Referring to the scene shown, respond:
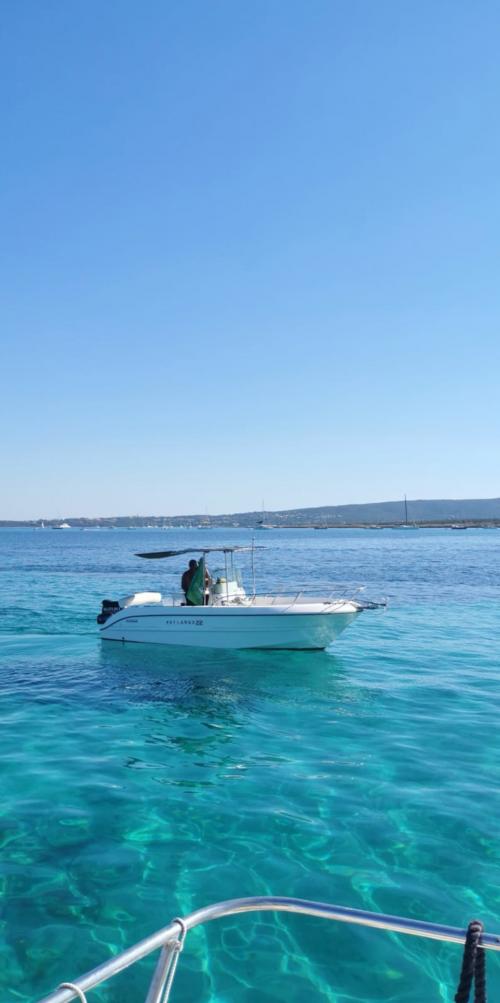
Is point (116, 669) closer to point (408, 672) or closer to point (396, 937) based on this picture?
point (408, 672)

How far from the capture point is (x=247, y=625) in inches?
781

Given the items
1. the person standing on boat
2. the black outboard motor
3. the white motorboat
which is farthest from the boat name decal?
the black outboard motor

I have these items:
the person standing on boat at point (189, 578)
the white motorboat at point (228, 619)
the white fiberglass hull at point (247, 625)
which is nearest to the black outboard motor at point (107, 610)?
the white motorboat at point (228, 619)

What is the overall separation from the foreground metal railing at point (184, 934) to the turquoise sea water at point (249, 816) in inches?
120

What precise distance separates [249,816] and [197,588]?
11.8 metres

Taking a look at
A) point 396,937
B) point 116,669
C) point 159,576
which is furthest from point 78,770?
point 159,576

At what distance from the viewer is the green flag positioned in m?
20.5

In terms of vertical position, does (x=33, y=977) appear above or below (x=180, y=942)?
below

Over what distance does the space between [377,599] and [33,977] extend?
29.1 meters

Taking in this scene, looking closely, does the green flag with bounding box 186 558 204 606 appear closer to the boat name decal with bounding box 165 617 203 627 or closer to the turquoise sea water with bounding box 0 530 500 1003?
the boat name decal with bounding box 165 617 203 627

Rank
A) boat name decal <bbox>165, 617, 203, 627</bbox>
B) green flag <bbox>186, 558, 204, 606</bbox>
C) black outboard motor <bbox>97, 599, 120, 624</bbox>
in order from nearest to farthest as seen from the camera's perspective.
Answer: boat name decal <bbox>165, 617, 203, 627</bbox>
green flag <bbox>186, 558, 204, 606</bbox>
black outboard motor <bbox>97, 599, 120, 624</bbox>

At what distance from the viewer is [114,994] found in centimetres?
586

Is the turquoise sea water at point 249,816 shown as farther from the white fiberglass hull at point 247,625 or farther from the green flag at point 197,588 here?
the green flag at point 197,588

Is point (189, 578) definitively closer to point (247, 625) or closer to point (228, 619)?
point (228, 619)
